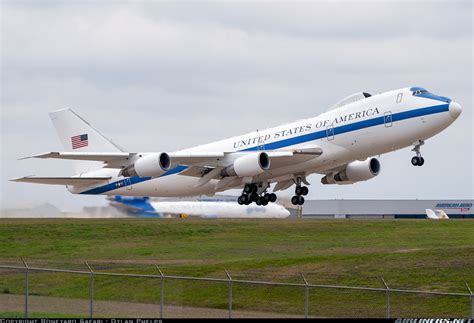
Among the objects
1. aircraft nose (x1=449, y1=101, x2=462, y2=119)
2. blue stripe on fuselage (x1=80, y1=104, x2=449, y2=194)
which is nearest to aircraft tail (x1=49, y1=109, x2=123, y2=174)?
blue stripe on fuselage (x1=80, y1=104, x2=449, y2=194)

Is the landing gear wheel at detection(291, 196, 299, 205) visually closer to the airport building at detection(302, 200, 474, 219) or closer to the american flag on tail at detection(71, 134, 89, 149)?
the american flag on tail at detection(71, 134, 89, 149)

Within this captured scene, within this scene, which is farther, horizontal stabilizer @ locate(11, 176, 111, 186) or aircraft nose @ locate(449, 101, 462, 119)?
horizontal stabilizer @ locate(11, 176, 111, 186)

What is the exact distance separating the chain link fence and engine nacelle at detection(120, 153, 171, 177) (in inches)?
501

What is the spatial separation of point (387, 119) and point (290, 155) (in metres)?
5.25

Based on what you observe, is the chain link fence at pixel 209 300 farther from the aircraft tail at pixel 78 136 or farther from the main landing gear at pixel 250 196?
the aircraft tail at pixel 78 136

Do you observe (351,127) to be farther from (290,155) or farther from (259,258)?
(259,258)

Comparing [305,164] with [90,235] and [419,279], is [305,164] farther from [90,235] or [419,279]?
[90,235]

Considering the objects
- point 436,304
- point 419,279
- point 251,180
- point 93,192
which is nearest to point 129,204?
point 93,192

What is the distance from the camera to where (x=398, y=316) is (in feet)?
111

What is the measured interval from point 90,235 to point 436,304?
34234 mm

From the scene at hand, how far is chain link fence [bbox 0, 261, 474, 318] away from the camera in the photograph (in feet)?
111

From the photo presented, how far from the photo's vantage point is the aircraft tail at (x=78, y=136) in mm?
65938

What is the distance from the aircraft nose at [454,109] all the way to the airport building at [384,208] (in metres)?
87.5

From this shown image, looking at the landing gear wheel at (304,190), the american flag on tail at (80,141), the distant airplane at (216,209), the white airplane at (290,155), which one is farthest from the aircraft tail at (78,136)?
the distant airplane at (216,209)
